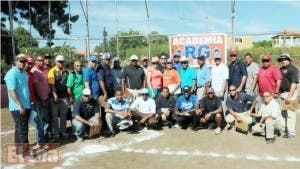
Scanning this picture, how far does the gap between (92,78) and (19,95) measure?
7.39 ft

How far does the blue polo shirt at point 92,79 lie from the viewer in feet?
31.1

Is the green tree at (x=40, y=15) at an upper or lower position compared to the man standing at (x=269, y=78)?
upper

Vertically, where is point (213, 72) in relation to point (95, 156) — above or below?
above

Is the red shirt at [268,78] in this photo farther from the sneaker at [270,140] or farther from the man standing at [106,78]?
the man standing at [106,78]

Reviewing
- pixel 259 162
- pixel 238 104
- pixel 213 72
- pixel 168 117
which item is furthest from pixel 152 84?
pixel 259 162

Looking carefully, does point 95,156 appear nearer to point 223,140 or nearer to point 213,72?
point 223,140

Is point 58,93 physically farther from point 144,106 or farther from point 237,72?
point 237,72

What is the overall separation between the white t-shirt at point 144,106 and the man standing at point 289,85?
10.1 feet

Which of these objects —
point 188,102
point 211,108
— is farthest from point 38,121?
point 211,108

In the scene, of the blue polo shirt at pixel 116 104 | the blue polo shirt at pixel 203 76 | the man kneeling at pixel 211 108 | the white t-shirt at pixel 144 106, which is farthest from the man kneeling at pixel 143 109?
the blue polo shirt at pixel 203 76

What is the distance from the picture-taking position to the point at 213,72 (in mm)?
10078

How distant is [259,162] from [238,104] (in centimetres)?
255

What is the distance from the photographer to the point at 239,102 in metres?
9.75

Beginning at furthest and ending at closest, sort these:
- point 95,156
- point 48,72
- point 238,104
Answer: point 238,104
point 48,72
point 95,156
